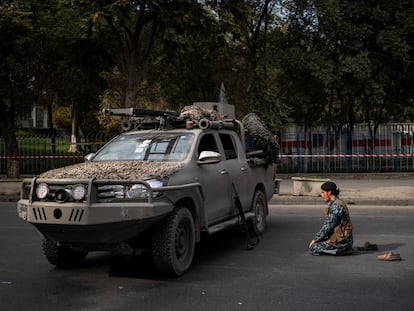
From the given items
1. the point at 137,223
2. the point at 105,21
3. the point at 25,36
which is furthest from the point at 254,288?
the point at 25,36

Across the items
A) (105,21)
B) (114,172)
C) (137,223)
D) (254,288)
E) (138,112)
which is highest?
(105,21)

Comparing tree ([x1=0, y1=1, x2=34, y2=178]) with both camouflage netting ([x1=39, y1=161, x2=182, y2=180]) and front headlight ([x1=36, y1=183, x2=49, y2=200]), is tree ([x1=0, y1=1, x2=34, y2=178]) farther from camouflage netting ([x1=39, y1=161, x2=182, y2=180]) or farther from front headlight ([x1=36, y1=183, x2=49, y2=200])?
front headlight ([x1=36, y1=183, x2=49, y2=200])

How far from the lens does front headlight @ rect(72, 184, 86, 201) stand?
18.8 ft

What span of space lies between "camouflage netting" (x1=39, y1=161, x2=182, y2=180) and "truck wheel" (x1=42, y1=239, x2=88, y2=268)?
1030mm

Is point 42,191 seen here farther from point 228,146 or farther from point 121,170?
point 228,146

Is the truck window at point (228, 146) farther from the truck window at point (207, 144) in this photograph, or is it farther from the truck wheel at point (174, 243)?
the truck wheel at point (174, 243)

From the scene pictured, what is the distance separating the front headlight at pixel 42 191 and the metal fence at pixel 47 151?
1502 cm

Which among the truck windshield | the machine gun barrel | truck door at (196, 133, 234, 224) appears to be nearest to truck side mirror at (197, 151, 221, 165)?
truck door at (196, 133, 234, 224)

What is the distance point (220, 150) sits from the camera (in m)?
7.99

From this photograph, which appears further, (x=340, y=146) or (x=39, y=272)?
(x=340, y=146)

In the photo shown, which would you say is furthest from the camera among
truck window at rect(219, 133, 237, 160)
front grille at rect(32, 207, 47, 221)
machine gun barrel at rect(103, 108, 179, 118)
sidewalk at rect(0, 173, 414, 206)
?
sidewalk at rect(0, 173, 414, 206)

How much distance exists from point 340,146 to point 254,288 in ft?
57.1

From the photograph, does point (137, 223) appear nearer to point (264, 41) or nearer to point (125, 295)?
point (125, 295)

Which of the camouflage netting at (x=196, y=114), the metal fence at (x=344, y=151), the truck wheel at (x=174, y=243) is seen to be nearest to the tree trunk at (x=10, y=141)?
the metal fence at (x=344, y=151)
